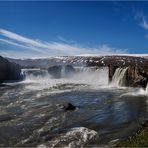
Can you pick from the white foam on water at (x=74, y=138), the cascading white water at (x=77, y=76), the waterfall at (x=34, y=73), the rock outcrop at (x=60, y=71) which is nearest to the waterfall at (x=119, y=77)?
the cascading white water at (x=77, y=76)

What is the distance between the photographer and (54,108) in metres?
30.9

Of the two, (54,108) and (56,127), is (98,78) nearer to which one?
(54,108)

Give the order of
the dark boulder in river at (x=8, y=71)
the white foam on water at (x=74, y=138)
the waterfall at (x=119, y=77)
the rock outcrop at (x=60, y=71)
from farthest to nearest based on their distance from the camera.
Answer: the rock outcrop at (x=60, y=71)
the dark boulder in river at (x=8, y=71)
the waterfall at (x=119, y=77)
the white foam on water at (x=74, y=138)

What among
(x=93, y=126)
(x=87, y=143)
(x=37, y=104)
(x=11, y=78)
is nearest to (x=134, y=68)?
(x=37, y=104)

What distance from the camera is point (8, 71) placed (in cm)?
9025

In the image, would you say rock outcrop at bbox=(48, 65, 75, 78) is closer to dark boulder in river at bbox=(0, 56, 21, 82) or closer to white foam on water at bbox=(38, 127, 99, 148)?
dark boulder in river at bbox=(0, 56, 21, 82)

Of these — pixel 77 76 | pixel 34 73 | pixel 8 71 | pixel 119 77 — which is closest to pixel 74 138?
pixel 119 77

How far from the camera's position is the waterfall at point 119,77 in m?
56.4

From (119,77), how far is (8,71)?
4396cm

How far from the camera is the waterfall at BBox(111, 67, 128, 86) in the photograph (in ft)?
185

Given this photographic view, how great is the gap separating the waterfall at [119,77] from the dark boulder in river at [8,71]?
37.3 metres

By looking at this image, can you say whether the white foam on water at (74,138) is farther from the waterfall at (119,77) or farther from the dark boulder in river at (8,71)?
the dark boulder in river at (8,71)

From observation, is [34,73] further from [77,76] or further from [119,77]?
[119,77]

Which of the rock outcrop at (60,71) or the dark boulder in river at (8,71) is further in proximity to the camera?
the rock outcrop at (60,71)
